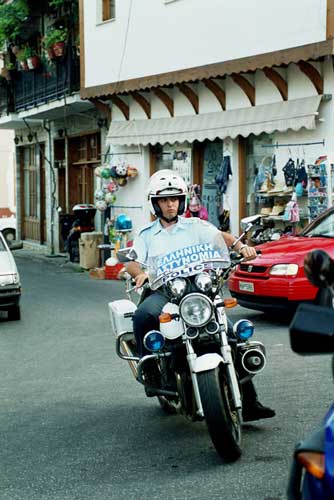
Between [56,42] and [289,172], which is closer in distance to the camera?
[289,172]

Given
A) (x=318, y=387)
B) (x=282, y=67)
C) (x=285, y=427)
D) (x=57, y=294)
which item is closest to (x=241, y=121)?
(x=282, y=67)

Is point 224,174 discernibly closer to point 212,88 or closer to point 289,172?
point 212,88

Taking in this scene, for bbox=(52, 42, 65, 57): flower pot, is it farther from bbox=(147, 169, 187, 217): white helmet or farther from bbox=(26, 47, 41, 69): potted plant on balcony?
bbox=(147, 169, 187, 217): white helmet

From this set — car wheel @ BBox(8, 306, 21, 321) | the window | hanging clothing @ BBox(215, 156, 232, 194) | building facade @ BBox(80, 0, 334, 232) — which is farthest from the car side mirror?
the window

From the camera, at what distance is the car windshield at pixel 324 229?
39.5ft

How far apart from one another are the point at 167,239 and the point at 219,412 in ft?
4.74

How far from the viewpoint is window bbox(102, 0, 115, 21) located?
22.9 metres

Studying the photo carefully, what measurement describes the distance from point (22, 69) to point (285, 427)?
23936 mm

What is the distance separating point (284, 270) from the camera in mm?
11352

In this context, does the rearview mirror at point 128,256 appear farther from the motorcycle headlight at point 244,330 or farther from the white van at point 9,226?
the white van at point 9,226

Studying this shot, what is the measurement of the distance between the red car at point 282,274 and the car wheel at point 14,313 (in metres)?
3.53

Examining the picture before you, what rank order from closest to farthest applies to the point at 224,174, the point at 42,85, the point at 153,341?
1. the point at 153,341
2. the point at 224,174
3. the point at 42,85

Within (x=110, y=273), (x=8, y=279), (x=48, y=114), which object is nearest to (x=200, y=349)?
(x=8, y=279)

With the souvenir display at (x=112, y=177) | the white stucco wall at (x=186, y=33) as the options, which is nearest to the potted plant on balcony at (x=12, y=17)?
the white stucco wall at (x=186, y=33)
